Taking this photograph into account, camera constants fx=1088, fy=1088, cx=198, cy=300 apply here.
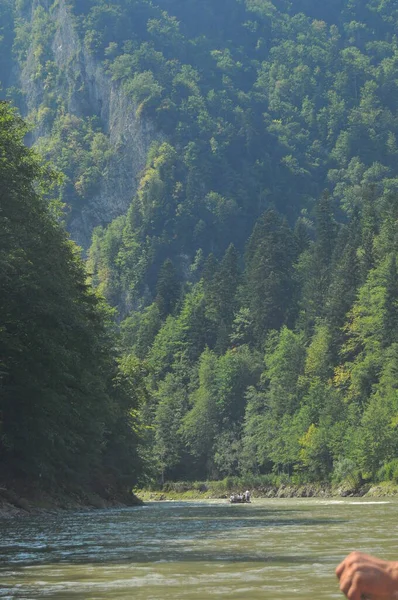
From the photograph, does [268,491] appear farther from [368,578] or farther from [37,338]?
[368,578]

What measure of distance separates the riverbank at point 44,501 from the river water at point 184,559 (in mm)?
7830

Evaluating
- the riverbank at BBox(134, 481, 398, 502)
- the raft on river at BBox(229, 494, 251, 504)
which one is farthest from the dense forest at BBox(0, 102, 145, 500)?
the riverbank at BBox(134, 481, 398, 502)

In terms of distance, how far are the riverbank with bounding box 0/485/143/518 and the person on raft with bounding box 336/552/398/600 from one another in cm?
3120

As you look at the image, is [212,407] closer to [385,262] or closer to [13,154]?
[385,262]

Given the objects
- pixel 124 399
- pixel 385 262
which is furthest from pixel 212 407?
pixel 124 399

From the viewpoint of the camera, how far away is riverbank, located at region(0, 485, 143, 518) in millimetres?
40344

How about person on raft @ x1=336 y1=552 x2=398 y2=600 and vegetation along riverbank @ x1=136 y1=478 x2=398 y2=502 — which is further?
vegetation along riverbank @ x1=136 y1=478 x2=398 y2=502

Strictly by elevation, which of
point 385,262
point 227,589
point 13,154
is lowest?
point 227,589

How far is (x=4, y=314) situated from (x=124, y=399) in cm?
3282

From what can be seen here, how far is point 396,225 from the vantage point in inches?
5443

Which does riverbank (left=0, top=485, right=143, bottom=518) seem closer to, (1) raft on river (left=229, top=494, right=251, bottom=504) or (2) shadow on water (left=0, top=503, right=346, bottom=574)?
(2) shadow on water (left=0, top=503, right=346, bottom=574)

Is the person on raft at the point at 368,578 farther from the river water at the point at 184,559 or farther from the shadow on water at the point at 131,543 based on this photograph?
the shadow on water at the point at 131,543

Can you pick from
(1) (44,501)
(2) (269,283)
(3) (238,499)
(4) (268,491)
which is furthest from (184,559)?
(2) (269,283)

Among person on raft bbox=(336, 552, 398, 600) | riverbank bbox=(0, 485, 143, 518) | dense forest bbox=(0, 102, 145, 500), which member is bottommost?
person on raft bbox=(336, 552, 398, 600)
